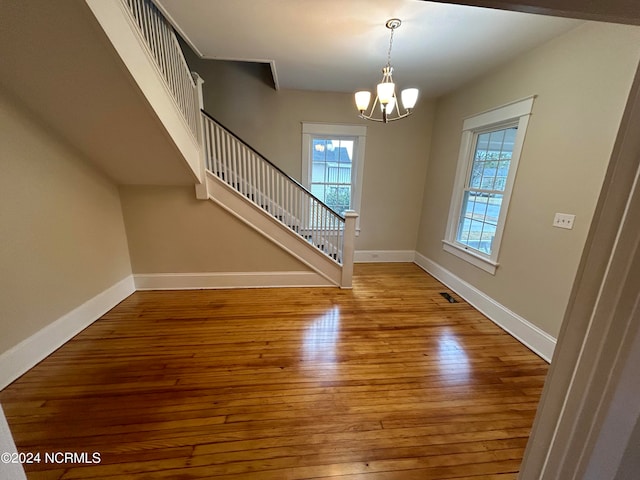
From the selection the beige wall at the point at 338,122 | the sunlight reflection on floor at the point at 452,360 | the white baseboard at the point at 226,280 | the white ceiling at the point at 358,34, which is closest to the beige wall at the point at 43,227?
the white baseboard at the point at 226,280

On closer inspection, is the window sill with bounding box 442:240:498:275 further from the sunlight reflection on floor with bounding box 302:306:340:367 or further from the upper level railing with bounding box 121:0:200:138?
the upper level railing with bounding box 121:0:200:138

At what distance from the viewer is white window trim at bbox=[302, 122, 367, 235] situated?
3.83 metres

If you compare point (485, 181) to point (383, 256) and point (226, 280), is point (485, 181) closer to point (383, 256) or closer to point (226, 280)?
point (383, 256)

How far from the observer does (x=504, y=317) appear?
258cm

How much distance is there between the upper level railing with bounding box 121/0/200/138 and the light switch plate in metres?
3.36

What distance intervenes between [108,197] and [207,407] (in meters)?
2.41

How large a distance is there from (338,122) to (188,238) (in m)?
2.70

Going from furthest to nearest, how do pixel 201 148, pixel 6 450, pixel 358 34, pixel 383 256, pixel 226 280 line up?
pixel 383 256 < pixel 226 280 < pixel 201 148 < pixel 358 34 < pixel 6 450

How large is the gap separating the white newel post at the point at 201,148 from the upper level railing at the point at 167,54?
2cm

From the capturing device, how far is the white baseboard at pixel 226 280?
10.4ft

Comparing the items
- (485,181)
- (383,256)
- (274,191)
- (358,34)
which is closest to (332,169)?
(274,191)

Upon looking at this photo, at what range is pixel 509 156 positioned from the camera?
2.69 metres

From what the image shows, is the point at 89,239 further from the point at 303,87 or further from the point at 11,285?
the point at 303,87

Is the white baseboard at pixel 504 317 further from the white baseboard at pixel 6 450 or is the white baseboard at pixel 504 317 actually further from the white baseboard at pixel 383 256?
the white baseboard at pixel 6 450
